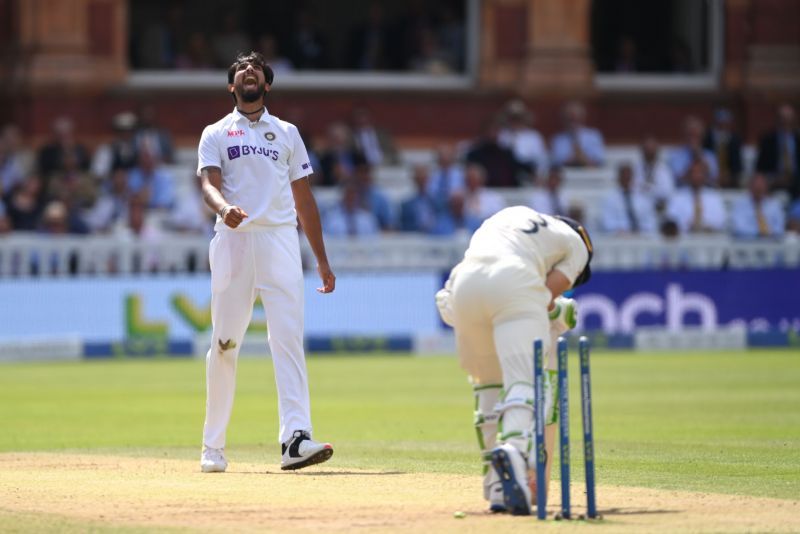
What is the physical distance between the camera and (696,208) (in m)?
22.9

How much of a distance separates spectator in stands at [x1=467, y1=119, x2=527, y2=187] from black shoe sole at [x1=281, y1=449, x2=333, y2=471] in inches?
548

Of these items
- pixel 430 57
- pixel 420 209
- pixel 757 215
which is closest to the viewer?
pixel 420 209

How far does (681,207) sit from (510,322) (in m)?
15.4

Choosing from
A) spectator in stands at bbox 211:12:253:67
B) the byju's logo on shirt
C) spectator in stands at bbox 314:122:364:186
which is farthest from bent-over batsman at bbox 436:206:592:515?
spectator in stands at bbox 211:12:253:67

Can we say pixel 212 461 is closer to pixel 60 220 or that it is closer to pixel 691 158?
pixel 60 220

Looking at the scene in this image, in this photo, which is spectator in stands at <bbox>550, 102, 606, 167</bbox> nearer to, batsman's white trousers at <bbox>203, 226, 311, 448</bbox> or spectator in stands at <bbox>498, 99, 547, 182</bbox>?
spectator in stands at <bbox>498, 99, 547, 182</bbox>

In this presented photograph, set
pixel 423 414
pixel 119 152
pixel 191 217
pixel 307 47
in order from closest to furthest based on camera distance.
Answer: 1. pixel 423 414
2. pixel 191 217
3. pixel 119 152
4. pixel 307 47

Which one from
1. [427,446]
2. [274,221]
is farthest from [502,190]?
[274,221]

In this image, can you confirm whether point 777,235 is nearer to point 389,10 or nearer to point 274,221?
point 389,10

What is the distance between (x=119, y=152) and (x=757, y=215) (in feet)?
26.1

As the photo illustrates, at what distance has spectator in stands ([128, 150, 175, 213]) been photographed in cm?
2194

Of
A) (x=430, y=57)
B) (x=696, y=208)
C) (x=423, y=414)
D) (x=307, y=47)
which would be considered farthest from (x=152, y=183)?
(x=423, y=414)

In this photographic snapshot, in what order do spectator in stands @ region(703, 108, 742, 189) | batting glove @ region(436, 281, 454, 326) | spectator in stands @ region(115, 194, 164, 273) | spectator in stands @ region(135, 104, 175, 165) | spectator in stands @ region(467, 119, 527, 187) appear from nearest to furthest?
batting glove @ region(436, 281, 454, 326)
spectator in stands @ region(115, 194, 164, 273)
spectator in stands @ region(135, 104, 175, 165)
spectator in stands @ region(467, 119, 527, 187)
spectator in stands @ region(703, 108, 742, 189)

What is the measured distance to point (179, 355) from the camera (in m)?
20.1
